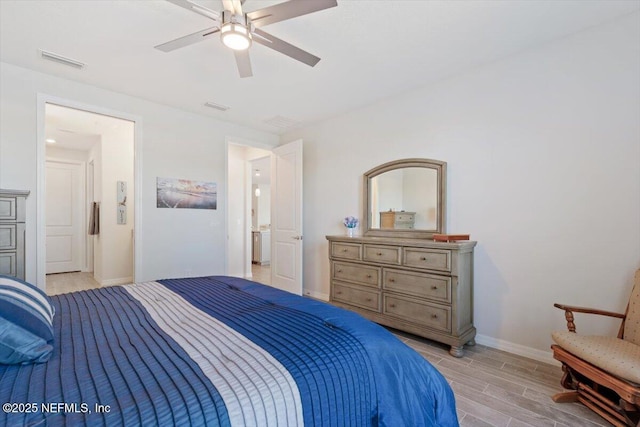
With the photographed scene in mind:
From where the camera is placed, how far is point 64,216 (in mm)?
6125

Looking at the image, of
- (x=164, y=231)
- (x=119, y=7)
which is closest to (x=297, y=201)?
(x=164, y=231)

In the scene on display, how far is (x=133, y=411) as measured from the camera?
2.39ft

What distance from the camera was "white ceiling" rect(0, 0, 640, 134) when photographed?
6.79 ft

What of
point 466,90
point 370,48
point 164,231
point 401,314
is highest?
point 370,48

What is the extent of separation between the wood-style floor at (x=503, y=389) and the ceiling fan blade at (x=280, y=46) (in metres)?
2.61

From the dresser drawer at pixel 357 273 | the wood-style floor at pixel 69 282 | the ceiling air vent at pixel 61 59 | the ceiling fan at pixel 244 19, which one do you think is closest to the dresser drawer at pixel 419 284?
the dresser drawer at pixel 357 273

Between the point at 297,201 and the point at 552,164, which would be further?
the point at 297,201

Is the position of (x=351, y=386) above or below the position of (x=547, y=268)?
below

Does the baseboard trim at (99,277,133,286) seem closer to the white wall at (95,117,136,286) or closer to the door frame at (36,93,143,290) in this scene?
the white wall at (95,117,136,286)

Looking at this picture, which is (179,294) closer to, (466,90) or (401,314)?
(401,314)

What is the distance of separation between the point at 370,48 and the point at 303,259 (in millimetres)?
3131

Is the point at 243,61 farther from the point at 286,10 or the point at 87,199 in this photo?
the point at 87,199

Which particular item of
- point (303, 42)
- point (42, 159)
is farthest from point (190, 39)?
point (42, 159)

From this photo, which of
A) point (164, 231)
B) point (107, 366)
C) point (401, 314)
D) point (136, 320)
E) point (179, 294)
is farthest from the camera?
point (164, 231)
